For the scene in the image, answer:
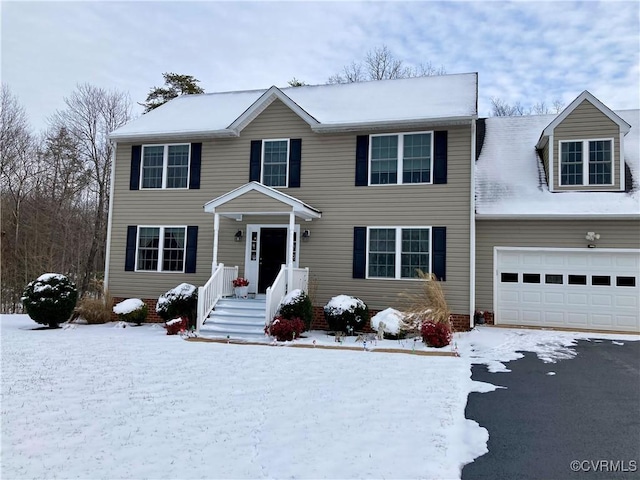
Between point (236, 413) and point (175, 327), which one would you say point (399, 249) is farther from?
point (236, 413)

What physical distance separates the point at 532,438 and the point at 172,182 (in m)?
11.9

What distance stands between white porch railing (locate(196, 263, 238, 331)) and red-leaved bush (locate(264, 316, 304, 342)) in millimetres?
1874

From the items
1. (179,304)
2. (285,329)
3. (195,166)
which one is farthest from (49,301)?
(285,329)

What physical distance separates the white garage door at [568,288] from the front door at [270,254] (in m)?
5.84

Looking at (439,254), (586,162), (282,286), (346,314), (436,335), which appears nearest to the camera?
(436,335)

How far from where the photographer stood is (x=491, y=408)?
5660mm

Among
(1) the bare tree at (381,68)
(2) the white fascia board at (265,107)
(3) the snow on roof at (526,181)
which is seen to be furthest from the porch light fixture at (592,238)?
(1) the bare tree at (381,68)

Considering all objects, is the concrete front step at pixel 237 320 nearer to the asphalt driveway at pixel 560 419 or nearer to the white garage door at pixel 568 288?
the asphalt driveway at pixel 560 419

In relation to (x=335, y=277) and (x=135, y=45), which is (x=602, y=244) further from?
(x=135, y=45)

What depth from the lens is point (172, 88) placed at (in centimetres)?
2569

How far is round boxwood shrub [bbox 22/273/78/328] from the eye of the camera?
1184cm

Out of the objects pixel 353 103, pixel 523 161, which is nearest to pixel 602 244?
pixel 523 161

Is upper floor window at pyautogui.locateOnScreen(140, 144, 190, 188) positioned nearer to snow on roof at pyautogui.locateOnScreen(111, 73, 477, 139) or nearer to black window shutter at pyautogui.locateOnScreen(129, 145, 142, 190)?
black window shutter at pyautogui.locateOnScreen(129, 145, 142, 190)

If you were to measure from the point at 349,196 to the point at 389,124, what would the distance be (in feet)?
7.10
